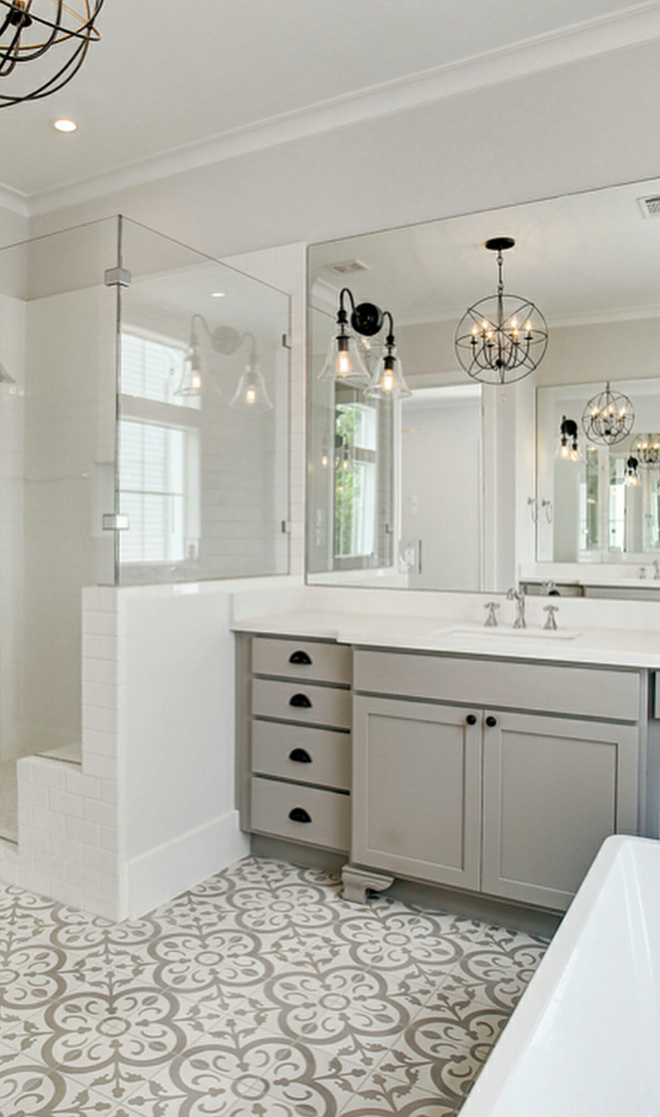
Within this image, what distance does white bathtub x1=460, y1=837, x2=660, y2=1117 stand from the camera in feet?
3.68

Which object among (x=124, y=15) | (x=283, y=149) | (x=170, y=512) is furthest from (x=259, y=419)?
(x=124, y=15)

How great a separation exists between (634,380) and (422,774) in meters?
1.54

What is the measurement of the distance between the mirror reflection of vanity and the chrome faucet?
0.05 meters

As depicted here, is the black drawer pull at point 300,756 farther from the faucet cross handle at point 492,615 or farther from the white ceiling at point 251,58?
the white ceiling at point 251,58

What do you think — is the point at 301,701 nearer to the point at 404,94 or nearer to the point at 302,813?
the point at 302,813

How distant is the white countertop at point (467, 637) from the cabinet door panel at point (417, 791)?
21cm

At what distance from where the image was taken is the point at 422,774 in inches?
101

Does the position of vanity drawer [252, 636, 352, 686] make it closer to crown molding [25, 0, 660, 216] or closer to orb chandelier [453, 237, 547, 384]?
orb chandelier [453, 237, 547, 384]

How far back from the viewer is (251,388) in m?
3.39

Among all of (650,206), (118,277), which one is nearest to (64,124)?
(118,277)

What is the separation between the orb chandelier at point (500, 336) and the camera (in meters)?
2.93

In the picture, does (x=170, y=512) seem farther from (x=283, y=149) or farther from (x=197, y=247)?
(x=283, y=149)

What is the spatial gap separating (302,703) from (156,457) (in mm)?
1048

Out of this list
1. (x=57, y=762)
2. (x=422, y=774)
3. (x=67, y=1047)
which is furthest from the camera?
(x=57, y=762)
